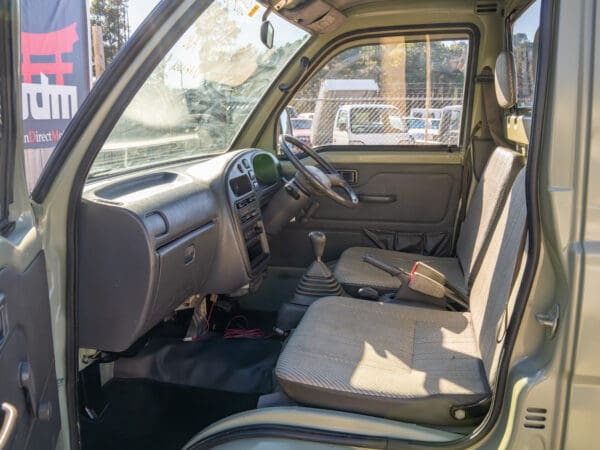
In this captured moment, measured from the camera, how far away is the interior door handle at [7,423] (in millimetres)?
841

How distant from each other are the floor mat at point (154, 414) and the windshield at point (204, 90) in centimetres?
→ 91

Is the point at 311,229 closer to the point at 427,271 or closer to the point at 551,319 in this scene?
the point at 427,271

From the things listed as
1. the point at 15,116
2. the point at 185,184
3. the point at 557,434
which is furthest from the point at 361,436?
the point at 185,184

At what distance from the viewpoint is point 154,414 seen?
6.91 ft

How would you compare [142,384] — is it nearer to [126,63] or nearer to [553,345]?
[126,63]

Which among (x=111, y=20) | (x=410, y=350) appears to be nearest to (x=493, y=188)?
(x=410, y=350)

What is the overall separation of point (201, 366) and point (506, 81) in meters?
1.65

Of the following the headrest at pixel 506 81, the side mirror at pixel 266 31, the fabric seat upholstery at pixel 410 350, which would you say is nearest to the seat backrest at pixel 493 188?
the headrest at pixel 506 81

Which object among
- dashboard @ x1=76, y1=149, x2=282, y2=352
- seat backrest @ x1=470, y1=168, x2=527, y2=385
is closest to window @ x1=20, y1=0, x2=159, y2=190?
dashboard @ x1=76, y1=149, x2=282, y2=352

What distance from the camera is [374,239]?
3.04 metres

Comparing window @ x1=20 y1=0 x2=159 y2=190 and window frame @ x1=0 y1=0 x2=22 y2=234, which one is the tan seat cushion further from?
window @ x1=20 y1=0 x2=159 y2=190

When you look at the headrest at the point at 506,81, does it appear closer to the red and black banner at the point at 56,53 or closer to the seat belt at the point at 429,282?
the seat belt at the point at 429,282

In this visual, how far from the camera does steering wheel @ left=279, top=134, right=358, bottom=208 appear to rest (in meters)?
2.47

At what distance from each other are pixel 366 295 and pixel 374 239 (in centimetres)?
74
